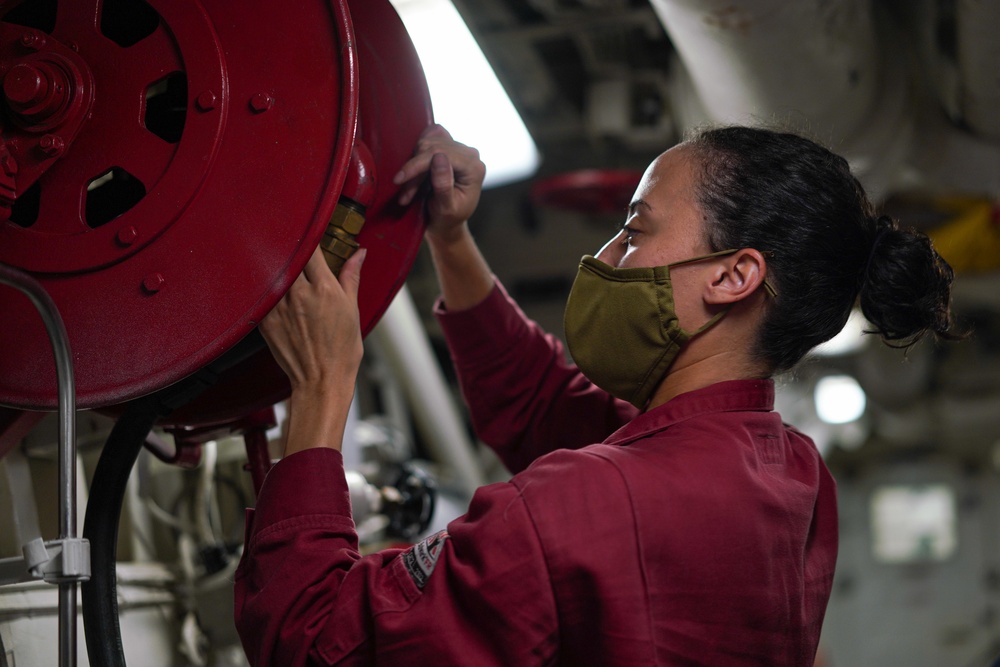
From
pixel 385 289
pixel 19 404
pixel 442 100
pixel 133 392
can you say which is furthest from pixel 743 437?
pixel 442 100

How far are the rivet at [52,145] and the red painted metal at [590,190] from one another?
1987 millimetres

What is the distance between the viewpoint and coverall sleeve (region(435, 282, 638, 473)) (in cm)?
154

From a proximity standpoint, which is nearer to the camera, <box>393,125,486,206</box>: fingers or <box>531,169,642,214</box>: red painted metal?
<box>393,125,486,206</box>: fingers

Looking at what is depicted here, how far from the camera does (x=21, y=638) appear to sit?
1.20 metres

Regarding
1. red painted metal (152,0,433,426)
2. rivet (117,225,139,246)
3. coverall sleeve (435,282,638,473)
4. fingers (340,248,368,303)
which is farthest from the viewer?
coverall sleeve (435,282,638,473)

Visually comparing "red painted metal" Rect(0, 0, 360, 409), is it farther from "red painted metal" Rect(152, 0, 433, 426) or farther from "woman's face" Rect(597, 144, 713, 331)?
"woman's face" Rect(597, 144, 713, 331)

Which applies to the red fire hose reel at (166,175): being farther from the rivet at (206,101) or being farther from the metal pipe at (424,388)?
the metal pipe at (424,388)

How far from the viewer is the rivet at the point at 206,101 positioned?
101 cm

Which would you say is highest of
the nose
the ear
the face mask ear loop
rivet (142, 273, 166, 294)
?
rivet (142, 273, 166, 294)

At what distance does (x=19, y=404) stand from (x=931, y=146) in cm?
232

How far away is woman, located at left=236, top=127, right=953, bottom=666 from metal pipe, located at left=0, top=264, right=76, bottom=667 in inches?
7.0

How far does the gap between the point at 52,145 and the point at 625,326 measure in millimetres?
682

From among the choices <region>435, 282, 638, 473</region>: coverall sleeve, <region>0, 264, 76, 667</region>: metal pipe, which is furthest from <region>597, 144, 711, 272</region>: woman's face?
<region>0, 264, 76, 667</region>: metal pipe

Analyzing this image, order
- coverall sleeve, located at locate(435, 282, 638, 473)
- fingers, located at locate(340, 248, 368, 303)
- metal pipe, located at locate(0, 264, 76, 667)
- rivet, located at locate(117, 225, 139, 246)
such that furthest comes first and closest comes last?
coverall sleeve, located at locate(435, 282, 638, 473), fingers, located at locate(340, 248, 368, 303), rivet, located at locate(117, 225, 139, 246), metal pipe, located at locate(0, 264, 76, 667)
